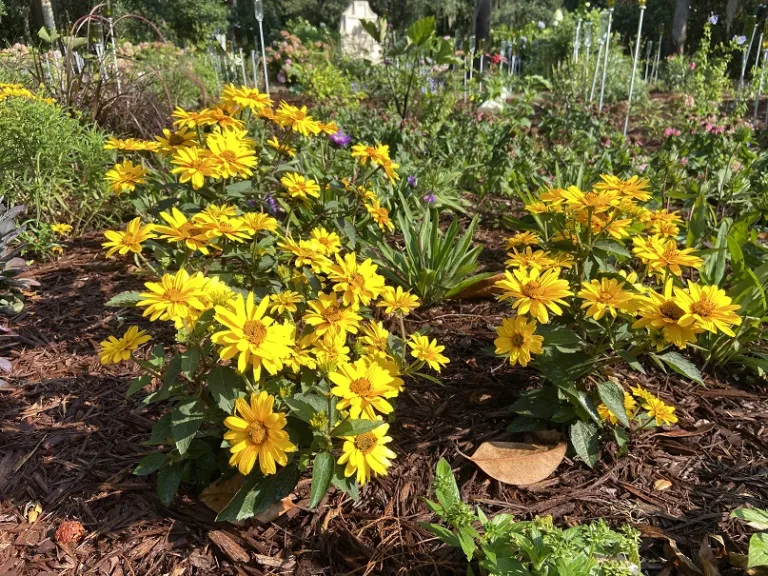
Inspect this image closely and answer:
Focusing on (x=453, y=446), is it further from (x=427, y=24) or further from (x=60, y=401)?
(x=427, y=24)

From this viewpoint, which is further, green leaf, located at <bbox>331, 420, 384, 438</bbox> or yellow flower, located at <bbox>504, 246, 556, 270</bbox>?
yellow flower, located at <bbox>504, 246, 556, 270</bbox>

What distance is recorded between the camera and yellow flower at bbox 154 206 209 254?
1.42 m

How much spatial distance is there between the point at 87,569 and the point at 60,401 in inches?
27.5

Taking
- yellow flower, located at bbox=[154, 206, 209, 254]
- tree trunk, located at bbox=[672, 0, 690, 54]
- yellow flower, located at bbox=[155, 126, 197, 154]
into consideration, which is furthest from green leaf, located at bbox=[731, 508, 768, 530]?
tree trunk, located at bbox=[672, 0, 690, 54]

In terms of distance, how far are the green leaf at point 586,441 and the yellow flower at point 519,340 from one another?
308 mm

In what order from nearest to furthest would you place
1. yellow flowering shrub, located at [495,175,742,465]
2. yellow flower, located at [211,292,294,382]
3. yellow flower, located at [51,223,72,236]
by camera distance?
yellow flower, located at [211,292,294,382]
yellow flowering shrub, located at [495,175,742,465]
yellow flower, located at [51,223,72,236]

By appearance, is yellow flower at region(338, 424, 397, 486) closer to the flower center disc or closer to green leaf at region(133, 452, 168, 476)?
the flower center disc

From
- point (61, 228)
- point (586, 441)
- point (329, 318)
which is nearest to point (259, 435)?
point (329, 318)

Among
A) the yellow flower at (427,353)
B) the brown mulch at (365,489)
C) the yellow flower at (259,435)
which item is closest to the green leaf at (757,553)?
the brown mulch at (365,489)

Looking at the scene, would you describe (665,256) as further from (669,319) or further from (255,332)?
(255,332)

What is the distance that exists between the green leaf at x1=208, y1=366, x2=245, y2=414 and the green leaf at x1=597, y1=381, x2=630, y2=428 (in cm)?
97

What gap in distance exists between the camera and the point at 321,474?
121 cm

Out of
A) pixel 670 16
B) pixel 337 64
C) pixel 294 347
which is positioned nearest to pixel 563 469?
pixel 294 347

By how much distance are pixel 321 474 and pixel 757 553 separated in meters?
0.92
